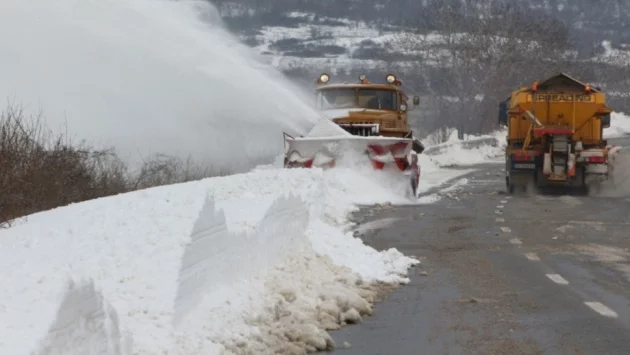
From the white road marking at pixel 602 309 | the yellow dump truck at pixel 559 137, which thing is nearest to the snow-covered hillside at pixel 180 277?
the white road marking at pixel 602 309

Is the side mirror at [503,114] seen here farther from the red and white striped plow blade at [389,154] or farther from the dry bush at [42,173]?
the dry bush at [42,173]

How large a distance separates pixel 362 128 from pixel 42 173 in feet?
32.8

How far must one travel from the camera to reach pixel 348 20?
149875 millimetres

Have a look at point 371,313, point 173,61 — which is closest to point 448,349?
point 371,313

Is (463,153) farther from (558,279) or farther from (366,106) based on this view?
(558,279)

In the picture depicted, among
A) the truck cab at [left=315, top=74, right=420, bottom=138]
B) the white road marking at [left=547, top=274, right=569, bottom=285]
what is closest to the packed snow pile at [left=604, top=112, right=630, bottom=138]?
the truck cab at [left=315, top=74, right=420, bottom=138]

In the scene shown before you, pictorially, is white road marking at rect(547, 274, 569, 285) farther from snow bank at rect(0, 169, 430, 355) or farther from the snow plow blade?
the snow plow blade

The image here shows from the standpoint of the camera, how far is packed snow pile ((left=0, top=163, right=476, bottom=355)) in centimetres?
492

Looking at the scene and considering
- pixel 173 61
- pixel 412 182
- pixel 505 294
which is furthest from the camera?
pixel 173 61

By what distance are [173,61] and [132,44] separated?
1.33 metres

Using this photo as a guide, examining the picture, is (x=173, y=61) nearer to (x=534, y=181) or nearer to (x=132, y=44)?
(x=132, y=44)

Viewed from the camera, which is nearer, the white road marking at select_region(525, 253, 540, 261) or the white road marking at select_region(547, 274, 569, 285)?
the white road marking at select_region(547, 274, 569, 285)

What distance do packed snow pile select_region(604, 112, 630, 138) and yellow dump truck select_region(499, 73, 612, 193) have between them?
47.0m

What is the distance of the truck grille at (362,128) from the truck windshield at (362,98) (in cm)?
67
